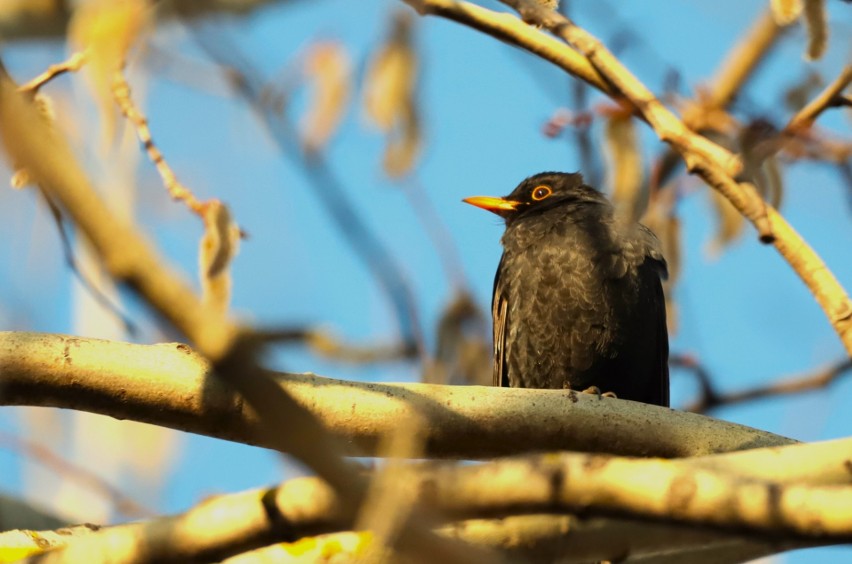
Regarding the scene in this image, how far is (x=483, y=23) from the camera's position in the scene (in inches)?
179

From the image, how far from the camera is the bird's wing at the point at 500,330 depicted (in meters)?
6.22

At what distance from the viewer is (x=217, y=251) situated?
3508mm

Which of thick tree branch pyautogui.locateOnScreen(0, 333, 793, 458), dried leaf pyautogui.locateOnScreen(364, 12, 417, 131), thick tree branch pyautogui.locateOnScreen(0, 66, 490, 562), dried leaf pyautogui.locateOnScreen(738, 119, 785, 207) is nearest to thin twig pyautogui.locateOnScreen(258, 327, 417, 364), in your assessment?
thick tree branch pyautogui.locateOnScreen(0, 333, 793, 458)

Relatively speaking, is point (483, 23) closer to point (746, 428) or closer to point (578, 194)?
point (746, 428)

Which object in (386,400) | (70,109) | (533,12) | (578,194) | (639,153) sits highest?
(70,109)

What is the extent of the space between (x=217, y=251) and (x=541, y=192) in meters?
3.95

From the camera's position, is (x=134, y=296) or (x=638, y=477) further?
(x=638, y=477)

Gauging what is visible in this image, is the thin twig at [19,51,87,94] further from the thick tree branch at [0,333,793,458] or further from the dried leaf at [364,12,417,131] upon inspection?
the dried leaf at [364,12,417,131]

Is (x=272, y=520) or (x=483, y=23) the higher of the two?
(x=483, y=23)

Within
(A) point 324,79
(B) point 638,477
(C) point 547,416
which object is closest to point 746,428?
(C) point 547,416

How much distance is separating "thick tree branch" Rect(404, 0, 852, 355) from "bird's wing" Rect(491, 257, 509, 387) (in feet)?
6.68

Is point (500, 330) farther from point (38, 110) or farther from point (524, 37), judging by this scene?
point (38, 110)

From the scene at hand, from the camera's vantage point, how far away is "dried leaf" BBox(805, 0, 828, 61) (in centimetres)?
367

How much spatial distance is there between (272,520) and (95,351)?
3.44 ft
